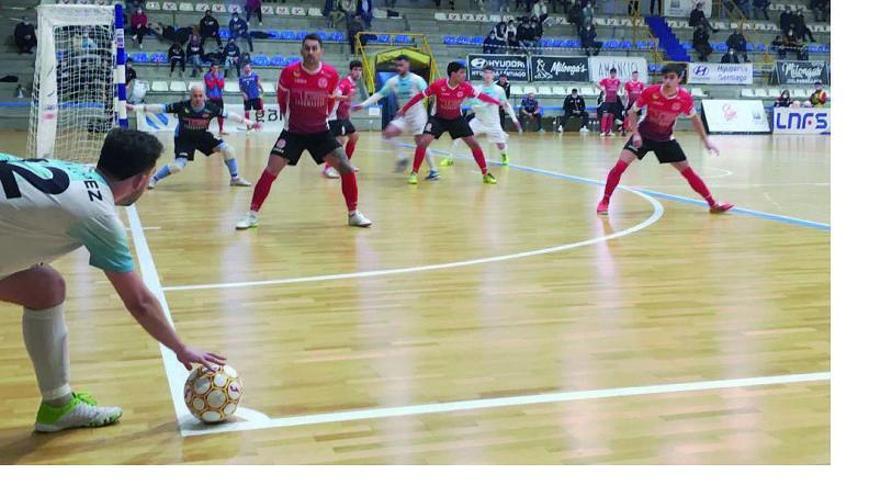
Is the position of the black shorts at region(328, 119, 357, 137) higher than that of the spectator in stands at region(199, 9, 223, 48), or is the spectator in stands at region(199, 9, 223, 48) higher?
the spectator in stands at region(199, 9, 223, 48)

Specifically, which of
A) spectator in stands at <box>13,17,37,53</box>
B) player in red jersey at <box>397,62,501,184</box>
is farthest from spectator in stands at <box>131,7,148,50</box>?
player in red jersey at <box>397,62,501,184</box>

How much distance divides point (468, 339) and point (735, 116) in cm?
2858

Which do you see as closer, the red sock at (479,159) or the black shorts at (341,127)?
the red sock at (479,159)

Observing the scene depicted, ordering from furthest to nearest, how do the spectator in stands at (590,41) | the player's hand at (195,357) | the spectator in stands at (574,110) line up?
1. the spectator in stands at (590,41)
2. the spectator in stands at (574,110)
3. the player's hand at (195,357)

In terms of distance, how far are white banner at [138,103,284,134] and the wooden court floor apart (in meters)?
16.8

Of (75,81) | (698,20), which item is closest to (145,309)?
(75,81)

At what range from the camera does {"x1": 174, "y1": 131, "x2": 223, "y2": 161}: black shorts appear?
41.1ft

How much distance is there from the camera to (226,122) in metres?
27.6

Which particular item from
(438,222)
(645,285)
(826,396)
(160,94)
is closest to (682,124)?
(160,94)

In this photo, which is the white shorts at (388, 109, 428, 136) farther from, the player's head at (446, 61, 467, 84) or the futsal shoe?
the futsal shoe

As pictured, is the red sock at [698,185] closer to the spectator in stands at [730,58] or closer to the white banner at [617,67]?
the white banner at [617,67]

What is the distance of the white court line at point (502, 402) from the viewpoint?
356cm

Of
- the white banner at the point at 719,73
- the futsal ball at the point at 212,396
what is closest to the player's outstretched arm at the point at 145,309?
the futsal ball at the point at 212,396

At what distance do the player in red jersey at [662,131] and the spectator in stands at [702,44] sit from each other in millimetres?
25889
